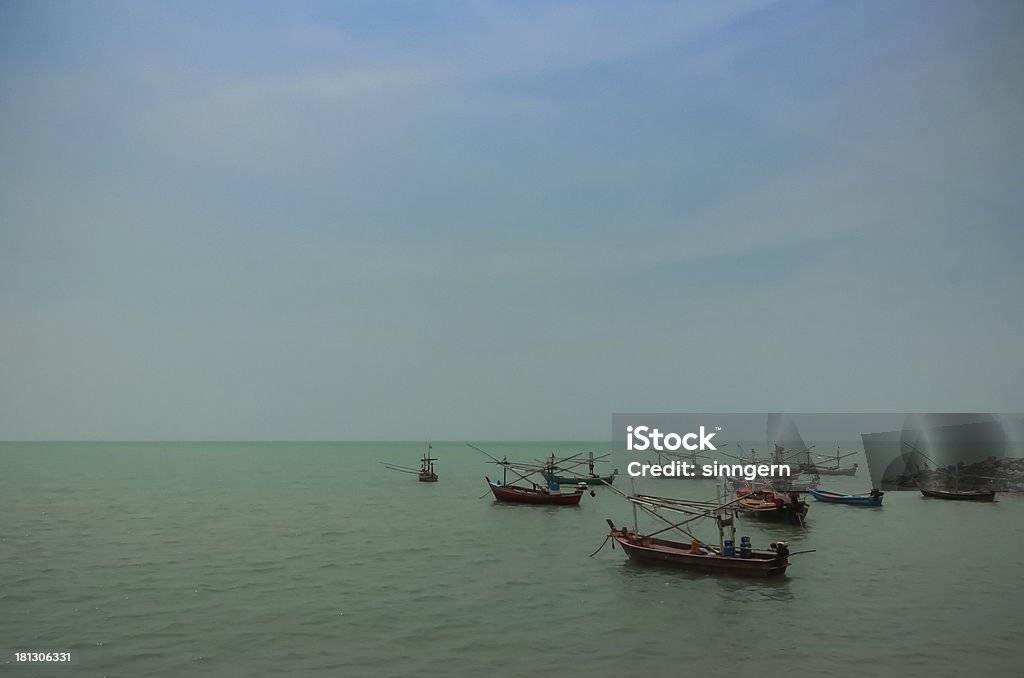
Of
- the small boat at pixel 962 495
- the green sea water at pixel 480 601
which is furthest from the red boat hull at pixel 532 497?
the small boat at pixel 962 495

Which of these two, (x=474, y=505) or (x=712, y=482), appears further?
(x=712, y=482)

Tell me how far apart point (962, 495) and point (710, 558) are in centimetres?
3588

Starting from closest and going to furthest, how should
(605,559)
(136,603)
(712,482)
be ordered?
(136,603), (605,559), (712,482)

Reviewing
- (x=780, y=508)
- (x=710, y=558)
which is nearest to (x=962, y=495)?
(x=780, y=508)

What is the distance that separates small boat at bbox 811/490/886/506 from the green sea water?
7.91 m

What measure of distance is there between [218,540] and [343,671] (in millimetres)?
18950

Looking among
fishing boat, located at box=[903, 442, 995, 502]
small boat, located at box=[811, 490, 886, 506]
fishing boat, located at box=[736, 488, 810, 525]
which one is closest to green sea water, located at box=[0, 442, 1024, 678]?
fishing boat, located at box=[736, 488, 810, 525]

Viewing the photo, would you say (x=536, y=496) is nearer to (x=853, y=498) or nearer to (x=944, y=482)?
(x=853, y=498)

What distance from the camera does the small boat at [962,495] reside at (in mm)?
45822

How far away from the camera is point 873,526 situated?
35.8 meters

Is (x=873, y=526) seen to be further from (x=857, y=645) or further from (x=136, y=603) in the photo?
(x=136, y=603)

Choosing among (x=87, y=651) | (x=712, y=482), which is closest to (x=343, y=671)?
(x=87, y=651)

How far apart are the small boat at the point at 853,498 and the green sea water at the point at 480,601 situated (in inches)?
311

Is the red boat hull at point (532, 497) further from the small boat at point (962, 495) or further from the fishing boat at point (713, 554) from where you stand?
the small boat at point (962, 495)
